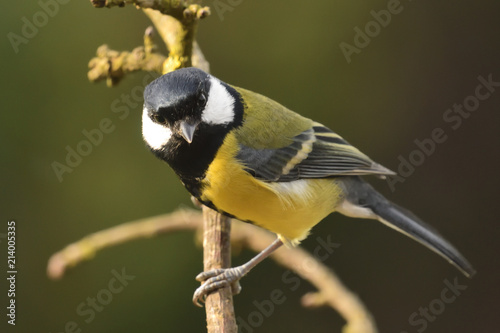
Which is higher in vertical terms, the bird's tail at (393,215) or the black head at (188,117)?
the black head at (188,117)

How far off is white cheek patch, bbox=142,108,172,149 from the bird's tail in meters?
0.80

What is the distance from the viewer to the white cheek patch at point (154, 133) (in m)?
1.88

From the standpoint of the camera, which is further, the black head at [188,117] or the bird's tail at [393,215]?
the bird's tail at [393,215]

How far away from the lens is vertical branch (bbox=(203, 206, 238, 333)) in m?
1.94

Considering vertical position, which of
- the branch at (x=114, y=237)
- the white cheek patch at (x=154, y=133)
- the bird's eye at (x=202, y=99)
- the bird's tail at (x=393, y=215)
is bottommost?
the bird's tail at (x=393, y=215)

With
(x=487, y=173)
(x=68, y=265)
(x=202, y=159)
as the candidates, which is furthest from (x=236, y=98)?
(x=487, y=173)

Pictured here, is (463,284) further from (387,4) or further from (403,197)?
(387,4)

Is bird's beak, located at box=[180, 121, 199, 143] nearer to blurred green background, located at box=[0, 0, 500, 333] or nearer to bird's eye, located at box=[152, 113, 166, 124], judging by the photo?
bird's eye, located at box=[152, 113, 166, 124]

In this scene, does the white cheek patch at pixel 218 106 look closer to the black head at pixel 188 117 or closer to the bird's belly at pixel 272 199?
the black head at pixel 188 117

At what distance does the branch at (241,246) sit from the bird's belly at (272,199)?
116 millimetres

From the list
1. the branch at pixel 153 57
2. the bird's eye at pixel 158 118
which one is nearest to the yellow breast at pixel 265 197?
the bird's eye at pixel 158 118

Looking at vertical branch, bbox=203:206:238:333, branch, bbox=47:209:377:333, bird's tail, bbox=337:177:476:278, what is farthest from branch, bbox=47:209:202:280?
bird's tail, bbox=337:177:476:278

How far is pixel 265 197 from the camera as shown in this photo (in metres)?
2.06

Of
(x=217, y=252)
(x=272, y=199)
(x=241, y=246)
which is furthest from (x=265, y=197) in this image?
(x=241, y=246)
